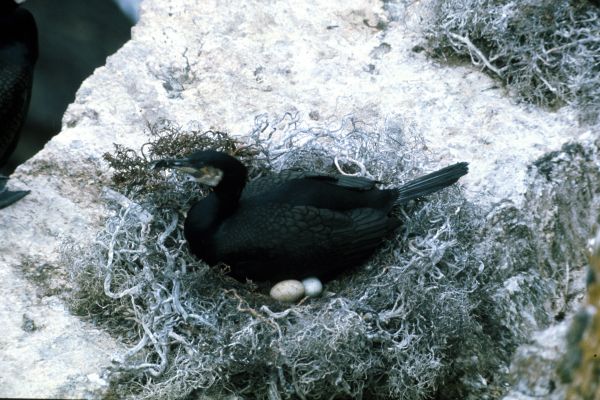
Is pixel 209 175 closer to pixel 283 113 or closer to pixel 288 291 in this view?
pixel 288 291

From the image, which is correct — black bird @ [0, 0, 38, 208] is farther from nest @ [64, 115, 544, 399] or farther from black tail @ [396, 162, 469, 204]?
black tail @ [396, 162, 469, 204]

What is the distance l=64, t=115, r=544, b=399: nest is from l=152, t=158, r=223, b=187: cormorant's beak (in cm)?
25

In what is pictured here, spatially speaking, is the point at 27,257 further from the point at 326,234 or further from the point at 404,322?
the point at 404,322

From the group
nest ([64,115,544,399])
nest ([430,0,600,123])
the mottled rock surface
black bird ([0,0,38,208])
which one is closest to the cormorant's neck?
nest ([64,115,544,399])

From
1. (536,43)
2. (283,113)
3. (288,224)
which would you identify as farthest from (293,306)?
(536,43)

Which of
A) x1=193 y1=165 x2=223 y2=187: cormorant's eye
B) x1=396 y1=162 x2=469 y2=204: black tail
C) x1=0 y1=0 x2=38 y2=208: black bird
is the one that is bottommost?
x1=396 y1=162 x2=469 y2=204: black tail

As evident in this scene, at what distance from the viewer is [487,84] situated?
462cm

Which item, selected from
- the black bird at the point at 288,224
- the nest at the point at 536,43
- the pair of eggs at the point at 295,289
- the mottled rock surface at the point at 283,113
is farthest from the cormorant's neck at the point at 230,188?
the nest at the point at 536,43

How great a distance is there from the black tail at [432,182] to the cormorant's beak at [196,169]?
79 cm

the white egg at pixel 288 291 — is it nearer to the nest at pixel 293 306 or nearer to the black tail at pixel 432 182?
the nest at pixel 293 306

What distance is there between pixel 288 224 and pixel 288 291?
0.27m

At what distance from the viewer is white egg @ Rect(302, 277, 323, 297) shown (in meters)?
3.83

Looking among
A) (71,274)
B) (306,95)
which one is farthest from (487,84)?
(71,274)

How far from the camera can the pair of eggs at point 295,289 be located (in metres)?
3.80
